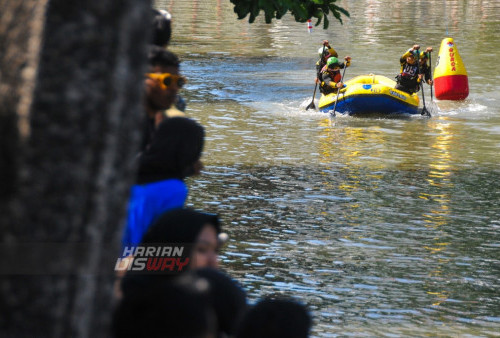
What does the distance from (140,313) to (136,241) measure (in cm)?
188

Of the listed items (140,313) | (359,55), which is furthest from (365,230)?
(359,55)

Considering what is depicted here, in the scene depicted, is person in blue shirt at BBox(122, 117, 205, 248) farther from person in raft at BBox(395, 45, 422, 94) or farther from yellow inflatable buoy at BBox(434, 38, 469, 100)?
yellow inflatable buoy at BBox(434, 38, 469, 100)

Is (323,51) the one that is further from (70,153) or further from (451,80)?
(70,153)

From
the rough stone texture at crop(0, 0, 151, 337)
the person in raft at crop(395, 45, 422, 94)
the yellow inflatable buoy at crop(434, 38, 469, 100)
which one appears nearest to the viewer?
the rough stone texture at crop(0, 0, 151, 337)

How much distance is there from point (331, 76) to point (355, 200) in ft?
31.4

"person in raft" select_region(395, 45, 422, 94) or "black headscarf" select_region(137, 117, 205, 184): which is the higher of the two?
"black headscarf" select_region(137, 117, 205, 184)

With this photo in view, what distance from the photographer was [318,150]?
1866 centimetres

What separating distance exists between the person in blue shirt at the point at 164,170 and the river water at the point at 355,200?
4067 mm

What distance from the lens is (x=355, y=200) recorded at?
46.0 ft

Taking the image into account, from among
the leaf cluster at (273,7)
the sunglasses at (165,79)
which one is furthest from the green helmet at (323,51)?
the sunglasses at (165,79)

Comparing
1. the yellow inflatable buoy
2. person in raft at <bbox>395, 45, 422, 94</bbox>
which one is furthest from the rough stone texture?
the yellow inflatable buoy

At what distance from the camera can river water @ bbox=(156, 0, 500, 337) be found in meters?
9.52

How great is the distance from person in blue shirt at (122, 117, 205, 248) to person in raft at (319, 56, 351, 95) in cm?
1849

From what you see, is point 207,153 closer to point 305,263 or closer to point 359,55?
point 305,263
